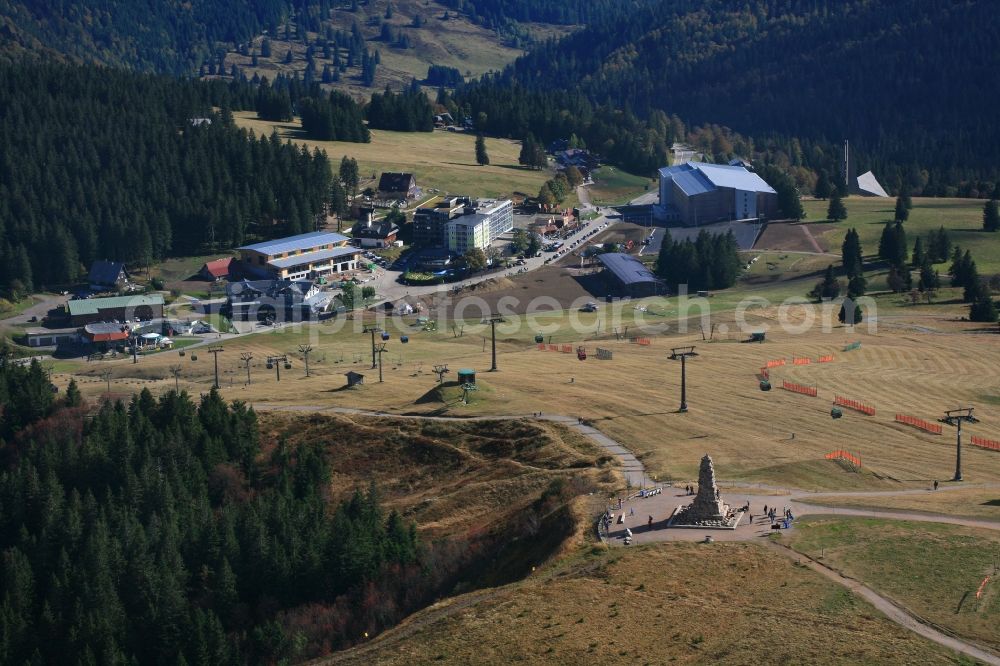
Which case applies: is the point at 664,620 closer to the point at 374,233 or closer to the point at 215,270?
the point at 215,270

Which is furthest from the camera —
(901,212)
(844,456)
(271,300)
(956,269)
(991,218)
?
(901,212)

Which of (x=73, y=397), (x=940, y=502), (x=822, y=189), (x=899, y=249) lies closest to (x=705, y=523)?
(x=940, y=502)

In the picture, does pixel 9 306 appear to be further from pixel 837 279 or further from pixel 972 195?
pixel 972 195

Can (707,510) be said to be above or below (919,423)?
below

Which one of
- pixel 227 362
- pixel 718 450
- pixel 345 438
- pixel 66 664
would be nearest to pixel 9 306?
pixel 227 362

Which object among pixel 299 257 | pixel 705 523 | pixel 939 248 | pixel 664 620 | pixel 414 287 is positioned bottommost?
pixel 664 620

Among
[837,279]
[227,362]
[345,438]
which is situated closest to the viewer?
[345,438]

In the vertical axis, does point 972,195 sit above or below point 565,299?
above
